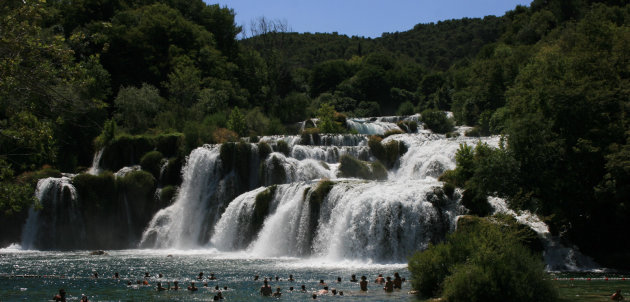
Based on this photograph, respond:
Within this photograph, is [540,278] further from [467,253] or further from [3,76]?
[3,76]

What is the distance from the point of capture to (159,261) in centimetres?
3141

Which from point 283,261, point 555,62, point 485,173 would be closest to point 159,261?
point 283,261

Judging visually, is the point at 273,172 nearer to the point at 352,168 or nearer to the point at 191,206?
the point at 352,168

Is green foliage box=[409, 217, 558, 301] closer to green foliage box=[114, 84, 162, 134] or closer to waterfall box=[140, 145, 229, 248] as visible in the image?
waterfall box=[140, 145, 229, 248]

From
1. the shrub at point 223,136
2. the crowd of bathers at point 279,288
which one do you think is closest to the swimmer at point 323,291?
the crowd of bathers at point 279,288

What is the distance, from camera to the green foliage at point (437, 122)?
61906mm

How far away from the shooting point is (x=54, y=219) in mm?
41188

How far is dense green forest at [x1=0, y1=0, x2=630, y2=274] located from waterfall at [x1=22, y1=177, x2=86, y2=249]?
4.29 feet

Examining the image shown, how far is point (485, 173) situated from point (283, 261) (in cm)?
1095

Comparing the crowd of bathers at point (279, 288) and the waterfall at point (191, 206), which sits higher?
the waterfall at point (191, 206)

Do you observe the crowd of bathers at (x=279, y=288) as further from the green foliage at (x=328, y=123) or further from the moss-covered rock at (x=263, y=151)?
Answer: the green foliage at (x=328, y=123)

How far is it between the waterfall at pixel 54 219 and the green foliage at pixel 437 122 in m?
36.0

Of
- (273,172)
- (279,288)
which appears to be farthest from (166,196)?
(279,288)

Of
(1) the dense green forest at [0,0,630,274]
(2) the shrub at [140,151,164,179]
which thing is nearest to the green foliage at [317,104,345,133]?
(1) the dense green forest at [0,0,630,274]
